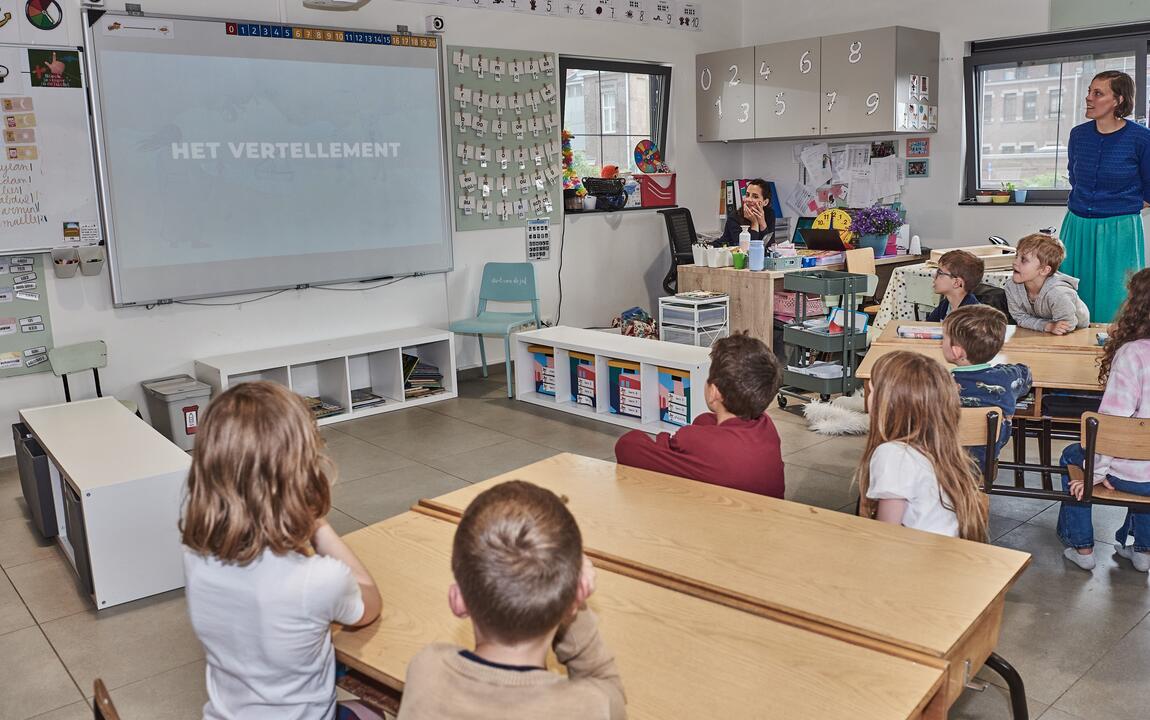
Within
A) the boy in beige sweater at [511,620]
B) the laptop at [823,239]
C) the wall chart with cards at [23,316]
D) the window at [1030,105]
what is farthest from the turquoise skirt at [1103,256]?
the wall chart with cards at [23,316]

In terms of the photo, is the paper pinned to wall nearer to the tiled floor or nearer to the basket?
the basket

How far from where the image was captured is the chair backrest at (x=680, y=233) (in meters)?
7.07

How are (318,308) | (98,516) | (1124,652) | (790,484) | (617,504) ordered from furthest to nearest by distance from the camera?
1. (318,308)
2. (790,484)
3. (98,516)
4. (1124,652)
5. (617,504)

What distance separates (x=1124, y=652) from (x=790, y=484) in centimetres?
164

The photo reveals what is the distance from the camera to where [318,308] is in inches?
228

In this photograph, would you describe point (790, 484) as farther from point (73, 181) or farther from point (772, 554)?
point (73, 181)

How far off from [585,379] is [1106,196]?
9.18ft

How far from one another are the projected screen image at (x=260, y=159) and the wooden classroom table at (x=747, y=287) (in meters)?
1.74

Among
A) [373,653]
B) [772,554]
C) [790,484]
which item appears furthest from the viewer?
[790,484]

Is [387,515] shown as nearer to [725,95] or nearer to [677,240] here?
[677,240]

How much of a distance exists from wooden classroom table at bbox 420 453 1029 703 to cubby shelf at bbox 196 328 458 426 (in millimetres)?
3268

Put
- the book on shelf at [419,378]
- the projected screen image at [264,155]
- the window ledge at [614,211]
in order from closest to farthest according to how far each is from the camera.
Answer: the projected screen image at [264,155] < the book on shelf at [419,378] < the window ledge at [614,211]

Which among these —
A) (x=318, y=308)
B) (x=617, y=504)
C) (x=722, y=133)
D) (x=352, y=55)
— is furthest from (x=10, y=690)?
(x=722, y=133)

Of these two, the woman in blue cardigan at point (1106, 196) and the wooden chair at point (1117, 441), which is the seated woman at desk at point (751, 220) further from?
the wooden chair at point (1117, 441)
